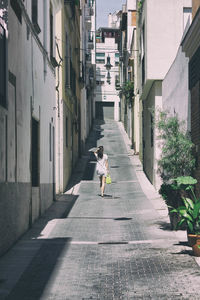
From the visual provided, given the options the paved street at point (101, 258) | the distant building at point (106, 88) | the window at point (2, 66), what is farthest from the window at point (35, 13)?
the distant building at point (106, 88)

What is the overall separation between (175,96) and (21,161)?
248 inches

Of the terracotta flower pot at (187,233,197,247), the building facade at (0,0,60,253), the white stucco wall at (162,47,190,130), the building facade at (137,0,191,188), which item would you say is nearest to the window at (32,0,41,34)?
the building facade at (0,0,60,253)

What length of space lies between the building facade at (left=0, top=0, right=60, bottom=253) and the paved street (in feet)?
1.73

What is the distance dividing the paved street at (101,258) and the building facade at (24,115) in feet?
1.73

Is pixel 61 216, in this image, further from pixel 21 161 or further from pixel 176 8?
pixel 176 8

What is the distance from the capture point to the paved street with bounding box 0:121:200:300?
19.6 ft

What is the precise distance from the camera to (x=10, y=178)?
28.8 feet

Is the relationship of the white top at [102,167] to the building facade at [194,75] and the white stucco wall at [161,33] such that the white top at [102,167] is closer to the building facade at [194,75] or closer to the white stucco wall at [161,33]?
the white stucco wall at [161,33]

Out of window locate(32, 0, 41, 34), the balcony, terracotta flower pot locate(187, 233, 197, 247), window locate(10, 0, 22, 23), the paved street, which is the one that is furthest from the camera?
the balcony

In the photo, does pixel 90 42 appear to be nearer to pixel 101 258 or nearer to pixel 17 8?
pixel 17 8

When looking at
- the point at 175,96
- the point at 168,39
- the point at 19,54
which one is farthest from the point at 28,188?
the point at 168,39

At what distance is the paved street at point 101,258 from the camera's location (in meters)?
5.98

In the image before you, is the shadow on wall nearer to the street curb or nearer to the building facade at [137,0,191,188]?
the street curb

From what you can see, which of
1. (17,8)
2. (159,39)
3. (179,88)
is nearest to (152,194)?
(179,88)
